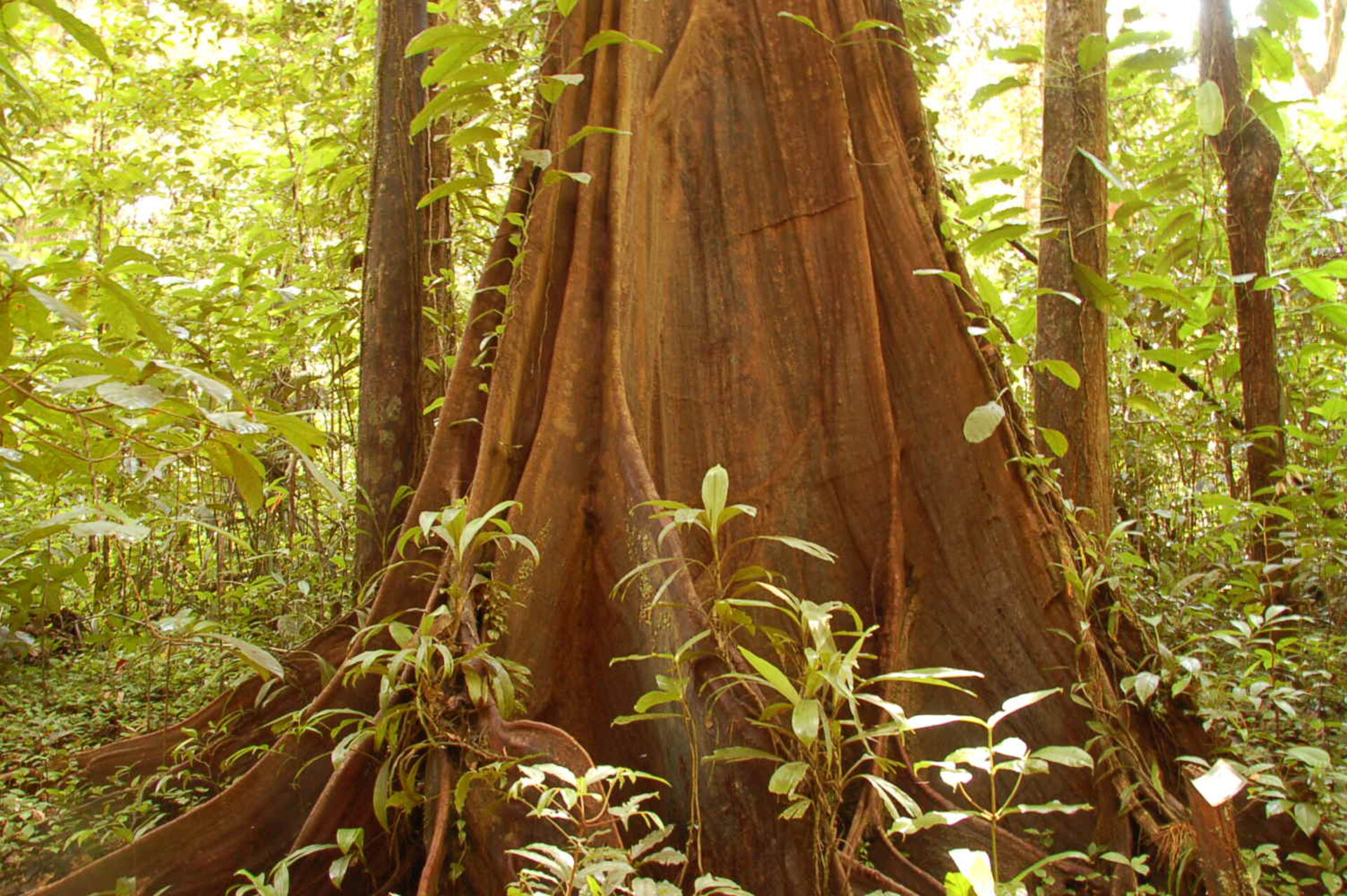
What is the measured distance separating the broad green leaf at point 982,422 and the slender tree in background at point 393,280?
1.92m

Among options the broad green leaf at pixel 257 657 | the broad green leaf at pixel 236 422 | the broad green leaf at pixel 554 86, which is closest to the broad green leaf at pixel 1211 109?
the broad green leaf at pixel 554 86

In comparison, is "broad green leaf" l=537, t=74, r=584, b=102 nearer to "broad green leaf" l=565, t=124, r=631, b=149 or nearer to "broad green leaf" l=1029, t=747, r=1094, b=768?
"broad green leaf" l=565, t=124, r=631, b=149

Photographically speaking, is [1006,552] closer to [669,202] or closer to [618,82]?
[669,202]

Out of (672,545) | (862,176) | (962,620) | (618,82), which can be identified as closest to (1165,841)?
(962,620)

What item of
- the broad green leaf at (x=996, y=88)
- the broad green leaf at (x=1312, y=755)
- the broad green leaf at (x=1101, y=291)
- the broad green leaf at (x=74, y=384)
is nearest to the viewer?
the broad green leaf at (x=74, y=384)

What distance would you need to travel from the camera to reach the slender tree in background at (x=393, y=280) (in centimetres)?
350

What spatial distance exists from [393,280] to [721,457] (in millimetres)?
1572

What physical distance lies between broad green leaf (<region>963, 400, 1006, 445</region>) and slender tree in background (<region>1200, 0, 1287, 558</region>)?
167 centimetres

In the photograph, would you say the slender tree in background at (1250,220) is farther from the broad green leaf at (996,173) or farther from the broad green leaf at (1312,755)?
the broad green leaf at (1312,755)

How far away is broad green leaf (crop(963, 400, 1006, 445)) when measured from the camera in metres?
2.50

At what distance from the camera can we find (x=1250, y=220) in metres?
3.66

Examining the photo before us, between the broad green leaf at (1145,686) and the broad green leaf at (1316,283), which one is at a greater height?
the broad green leaf at (1316,283)

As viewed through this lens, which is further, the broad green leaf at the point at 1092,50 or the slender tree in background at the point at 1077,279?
the slender tree in background at the point at 1077,279

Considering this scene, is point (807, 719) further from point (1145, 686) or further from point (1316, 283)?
point (1316, 283)
